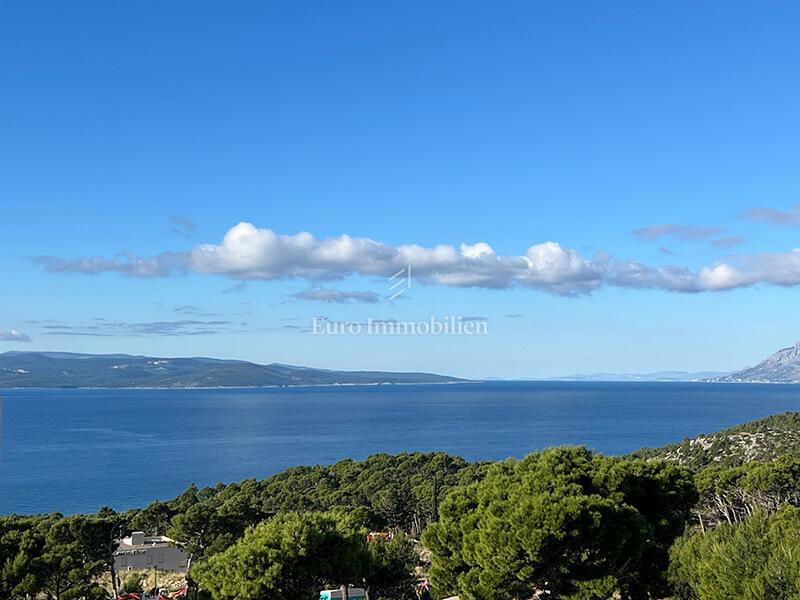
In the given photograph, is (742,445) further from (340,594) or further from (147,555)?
(147,555)

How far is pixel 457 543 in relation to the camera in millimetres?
15180

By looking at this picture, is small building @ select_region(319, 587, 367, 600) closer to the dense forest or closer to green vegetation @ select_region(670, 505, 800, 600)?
the dense forest

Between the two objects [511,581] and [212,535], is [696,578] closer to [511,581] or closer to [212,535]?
[511,581]

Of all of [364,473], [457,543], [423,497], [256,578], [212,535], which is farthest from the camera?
[364,473]

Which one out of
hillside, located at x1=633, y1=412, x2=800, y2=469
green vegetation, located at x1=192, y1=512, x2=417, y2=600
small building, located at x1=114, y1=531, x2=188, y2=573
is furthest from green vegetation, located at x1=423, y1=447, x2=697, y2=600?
hillside, located at x1=633, y1=412, x2=800, y2=469

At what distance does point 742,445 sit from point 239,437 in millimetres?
68677

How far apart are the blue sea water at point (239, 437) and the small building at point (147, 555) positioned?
84.9 feet

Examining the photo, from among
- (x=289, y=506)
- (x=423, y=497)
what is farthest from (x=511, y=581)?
(x=289, y=506)

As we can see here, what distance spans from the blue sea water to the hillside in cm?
1477

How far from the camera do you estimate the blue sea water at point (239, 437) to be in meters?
61.9

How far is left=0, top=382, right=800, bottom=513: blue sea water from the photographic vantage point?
61938 millimetres

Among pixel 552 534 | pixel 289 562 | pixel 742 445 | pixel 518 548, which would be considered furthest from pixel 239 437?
pixel 552 534

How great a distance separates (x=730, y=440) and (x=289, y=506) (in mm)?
31897

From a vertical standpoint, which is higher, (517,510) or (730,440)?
(517,510)
